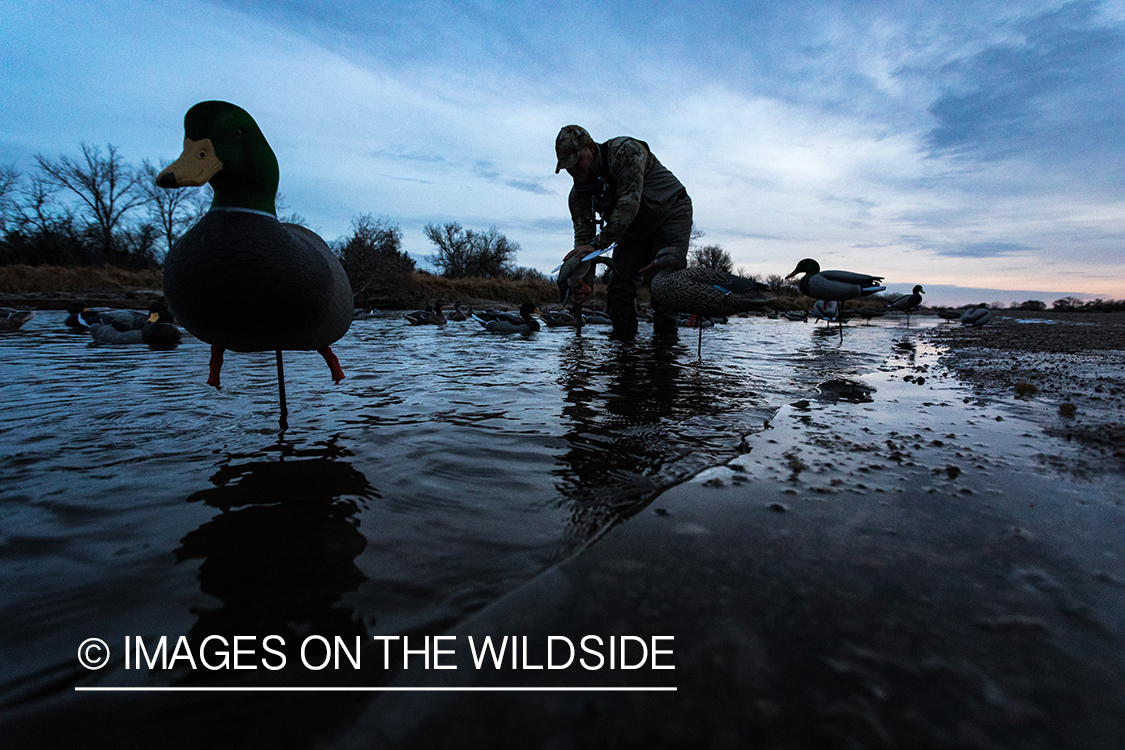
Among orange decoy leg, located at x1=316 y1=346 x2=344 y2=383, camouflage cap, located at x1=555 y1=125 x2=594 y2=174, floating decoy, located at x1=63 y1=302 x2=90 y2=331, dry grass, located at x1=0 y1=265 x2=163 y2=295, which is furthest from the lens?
dry grass, located at x1=0 y1=265 x2=163 y2=295

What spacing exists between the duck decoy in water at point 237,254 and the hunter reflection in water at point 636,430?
1.64 meters

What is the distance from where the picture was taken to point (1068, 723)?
732 millimetres

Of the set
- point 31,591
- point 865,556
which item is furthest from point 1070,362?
point 31,591

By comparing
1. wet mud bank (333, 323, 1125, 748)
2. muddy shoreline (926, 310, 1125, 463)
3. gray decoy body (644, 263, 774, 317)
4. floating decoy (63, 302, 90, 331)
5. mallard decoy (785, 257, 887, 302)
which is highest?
mallard decoy (785, 257, 887, 302)

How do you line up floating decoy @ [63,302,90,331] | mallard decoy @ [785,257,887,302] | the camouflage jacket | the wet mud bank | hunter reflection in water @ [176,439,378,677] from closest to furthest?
1. the wet mud bank
2. hunter reflection in water @ [176,439,378,677]
3. the camouflage jacket
4. mallard decoy @ [785,257,887,302]
5. floating decoy @ [63,302,90,331]

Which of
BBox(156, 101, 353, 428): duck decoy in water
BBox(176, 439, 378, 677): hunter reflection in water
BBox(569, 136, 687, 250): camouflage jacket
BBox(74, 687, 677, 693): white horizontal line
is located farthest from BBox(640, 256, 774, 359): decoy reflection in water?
BBox(74, 687, 677, 693): white horizontal line

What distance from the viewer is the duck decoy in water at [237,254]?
2.32 meters

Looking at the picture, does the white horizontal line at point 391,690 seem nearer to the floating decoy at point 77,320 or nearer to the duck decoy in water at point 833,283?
the duck decoy in water at point 833,283

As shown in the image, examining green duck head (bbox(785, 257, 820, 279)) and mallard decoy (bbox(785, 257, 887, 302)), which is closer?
mallard decoy (bbox(785, 257, 887, 302))

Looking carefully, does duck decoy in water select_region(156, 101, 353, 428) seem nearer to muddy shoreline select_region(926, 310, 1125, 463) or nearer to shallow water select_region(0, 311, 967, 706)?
shallow water select_region(0, 311, 967, 706)

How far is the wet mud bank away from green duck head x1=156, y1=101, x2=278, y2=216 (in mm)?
2566

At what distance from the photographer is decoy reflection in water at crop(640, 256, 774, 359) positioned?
244 inches

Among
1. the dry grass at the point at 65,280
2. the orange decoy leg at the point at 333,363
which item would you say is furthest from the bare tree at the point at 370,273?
the orange decoy leg at the point at 333,363

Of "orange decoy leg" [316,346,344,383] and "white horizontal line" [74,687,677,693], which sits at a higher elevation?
"orange decoy leg" [316,346,344,383]
